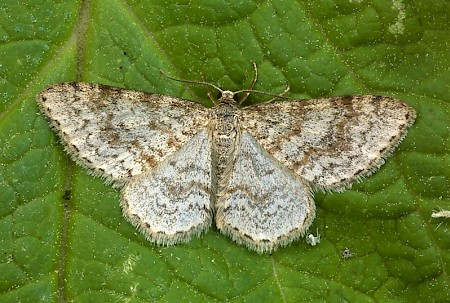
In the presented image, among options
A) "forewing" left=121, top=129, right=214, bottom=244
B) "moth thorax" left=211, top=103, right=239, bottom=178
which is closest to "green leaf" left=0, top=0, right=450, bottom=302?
"forewing" left=121, top=129, right=214, bottom=244

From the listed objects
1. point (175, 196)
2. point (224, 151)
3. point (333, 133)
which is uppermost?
point (333, 133)

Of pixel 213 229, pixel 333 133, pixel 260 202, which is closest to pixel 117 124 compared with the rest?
pixel 213 229

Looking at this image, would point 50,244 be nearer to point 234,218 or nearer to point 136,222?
point 136,222

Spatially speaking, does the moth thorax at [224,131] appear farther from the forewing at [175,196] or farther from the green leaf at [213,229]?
the green leaf at [213,229]

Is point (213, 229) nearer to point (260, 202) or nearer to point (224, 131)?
point (260, 202)

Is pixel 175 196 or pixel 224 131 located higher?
pixel 224 131

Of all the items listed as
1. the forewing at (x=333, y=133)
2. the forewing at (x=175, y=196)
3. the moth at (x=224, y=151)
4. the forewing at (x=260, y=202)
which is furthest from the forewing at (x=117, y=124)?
the forewing at (x=333, y=133)
